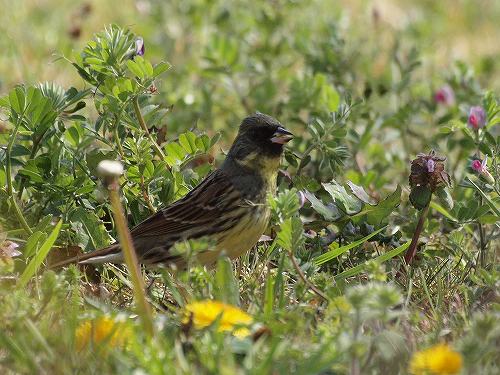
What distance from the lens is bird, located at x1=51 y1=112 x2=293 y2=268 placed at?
11.9ft

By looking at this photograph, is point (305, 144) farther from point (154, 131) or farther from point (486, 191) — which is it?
point (486, 191)

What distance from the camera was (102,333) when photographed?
2.58 meters

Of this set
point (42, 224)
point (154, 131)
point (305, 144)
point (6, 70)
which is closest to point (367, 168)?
point (305, 144)

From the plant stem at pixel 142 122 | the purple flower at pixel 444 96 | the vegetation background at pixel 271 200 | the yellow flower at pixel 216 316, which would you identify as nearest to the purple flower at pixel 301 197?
the vegetation background at pixel 271 200

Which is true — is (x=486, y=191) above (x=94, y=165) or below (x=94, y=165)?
below

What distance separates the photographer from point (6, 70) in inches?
229

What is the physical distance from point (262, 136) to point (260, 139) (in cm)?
1

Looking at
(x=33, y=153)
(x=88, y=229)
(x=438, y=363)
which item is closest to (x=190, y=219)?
(x=88, y=229)

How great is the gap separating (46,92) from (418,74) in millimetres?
3291

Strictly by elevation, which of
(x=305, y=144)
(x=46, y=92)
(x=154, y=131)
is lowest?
(x=305, y=144)

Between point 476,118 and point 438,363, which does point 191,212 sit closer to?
point 476,118

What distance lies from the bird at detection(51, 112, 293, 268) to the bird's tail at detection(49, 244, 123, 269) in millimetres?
11

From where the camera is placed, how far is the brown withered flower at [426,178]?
337 centimetres

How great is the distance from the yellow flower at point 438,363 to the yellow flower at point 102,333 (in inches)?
28.8
